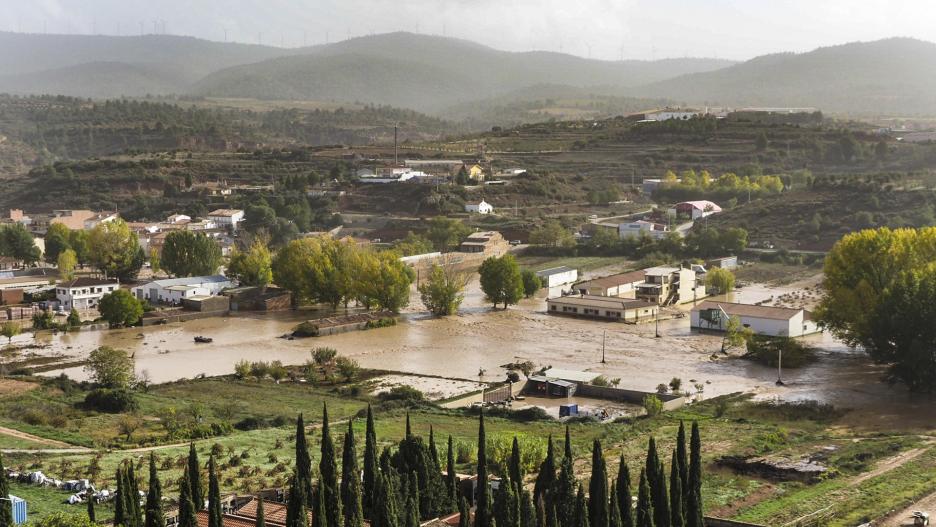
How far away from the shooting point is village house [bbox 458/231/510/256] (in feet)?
173

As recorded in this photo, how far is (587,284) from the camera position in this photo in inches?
1699

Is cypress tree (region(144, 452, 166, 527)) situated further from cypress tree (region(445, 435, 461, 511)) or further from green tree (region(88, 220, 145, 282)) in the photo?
green tree (region(88, 220, 145, 282))

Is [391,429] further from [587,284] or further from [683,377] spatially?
[587,284]

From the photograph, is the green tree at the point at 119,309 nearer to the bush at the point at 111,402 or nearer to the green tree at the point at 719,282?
the bush at the point at 111,402

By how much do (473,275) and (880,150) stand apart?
36833mm

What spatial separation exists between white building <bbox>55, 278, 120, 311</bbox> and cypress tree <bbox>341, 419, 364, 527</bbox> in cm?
2597

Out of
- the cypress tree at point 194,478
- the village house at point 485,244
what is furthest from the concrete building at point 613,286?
the cypress tree at point 194,478

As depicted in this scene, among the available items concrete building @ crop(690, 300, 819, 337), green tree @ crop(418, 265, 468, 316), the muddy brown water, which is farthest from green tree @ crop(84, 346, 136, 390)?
concrete building @ crop(690, 300, 819, 337)

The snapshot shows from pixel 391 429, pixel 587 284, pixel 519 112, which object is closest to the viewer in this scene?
pixel 391 429

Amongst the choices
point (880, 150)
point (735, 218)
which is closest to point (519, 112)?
point (880, 150)

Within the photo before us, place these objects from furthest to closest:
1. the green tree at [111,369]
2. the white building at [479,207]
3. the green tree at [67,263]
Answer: the white building at [479,207] < the green tree at [67,263] < the green tree at [111,369]

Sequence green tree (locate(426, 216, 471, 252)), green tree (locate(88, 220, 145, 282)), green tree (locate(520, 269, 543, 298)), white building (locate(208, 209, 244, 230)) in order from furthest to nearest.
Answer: white building (locate(208, 209, 244, 230)) → green tree (locate(426, 216, 471, 252)) → green tree (locate(88, 220, 145, 282)) → green tree (locate(520, 269, 543, 298))

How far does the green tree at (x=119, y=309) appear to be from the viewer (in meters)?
37.6

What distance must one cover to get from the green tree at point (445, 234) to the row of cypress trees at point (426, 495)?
36271 mm
